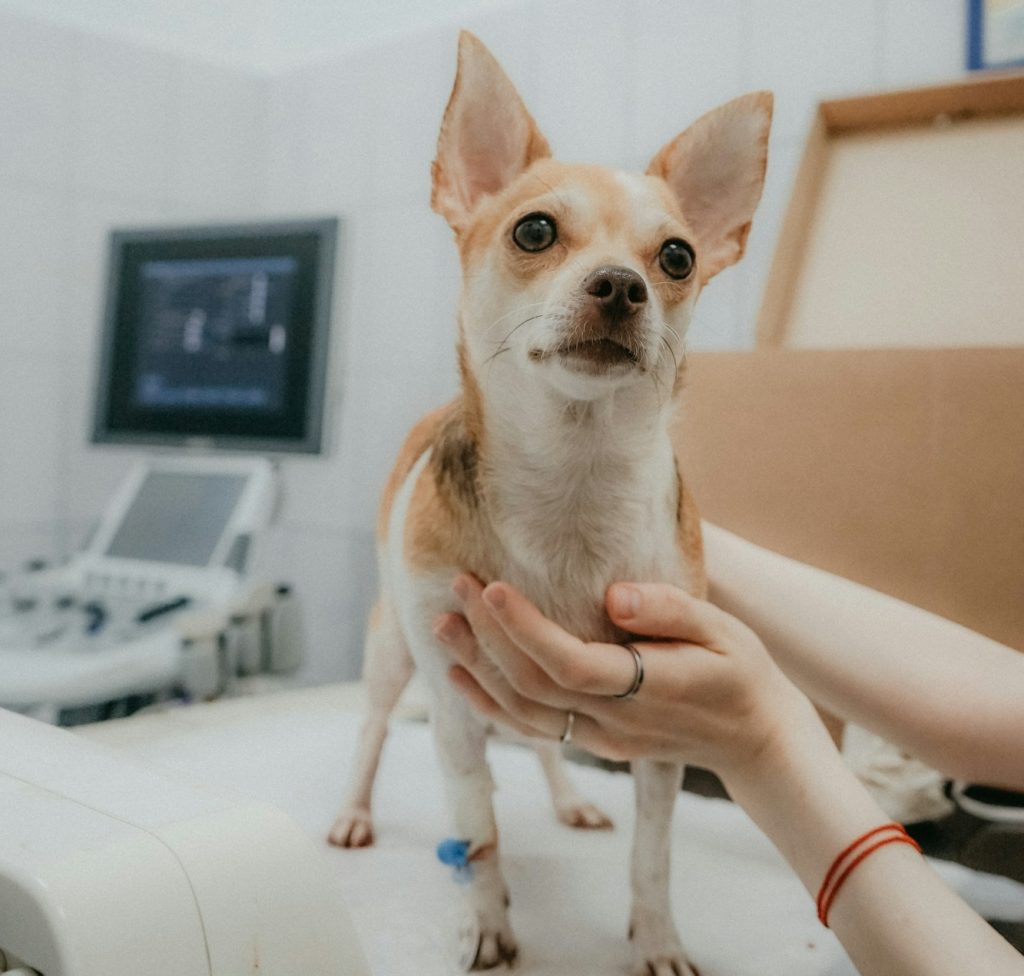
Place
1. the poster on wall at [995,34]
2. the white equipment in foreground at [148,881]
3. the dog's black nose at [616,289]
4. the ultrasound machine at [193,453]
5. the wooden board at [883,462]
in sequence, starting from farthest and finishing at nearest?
the ultrasound machine at [193,453] → the poster on wall at [995,34] → the wooden board at [883,462] → the dog's black nose at [616,289] → the white equipment in foreground at [148,881]

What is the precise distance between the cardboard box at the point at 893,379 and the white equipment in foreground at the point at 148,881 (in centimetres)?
44

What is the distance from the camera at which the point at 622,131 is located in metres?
1.05

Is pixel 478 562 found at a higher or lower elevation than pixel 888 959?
higher

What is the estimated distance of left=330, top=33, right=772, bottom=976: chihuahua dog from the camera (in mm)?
535

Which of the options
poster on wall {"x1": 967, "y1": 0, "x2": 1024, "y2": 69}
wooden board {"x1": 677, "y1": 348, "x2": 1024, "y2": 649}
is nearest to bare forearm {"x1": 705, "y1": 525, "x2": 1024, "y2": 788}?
wooden board {"x1": 677, "y1": 348, "x2": 1024, "y2": 649}

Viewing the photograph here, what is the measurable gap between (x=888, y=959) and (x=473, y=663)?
287 mm

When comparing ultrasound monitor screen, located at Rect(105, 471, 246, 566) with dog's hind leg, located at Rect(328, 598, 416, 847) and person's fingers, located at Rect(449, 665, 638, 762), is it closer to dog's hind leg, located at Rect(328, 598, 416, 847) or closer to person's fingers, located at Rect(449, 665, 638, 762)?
dog's hind leg, located at Rect(328, 598, 416, 847)

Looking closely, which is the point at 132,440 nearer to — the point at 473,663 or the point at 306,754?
the point at 306,754

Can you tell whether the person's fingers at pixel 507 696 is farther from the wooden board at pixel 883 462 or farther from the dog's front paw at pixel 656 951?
the wooden board at pixel 883 462

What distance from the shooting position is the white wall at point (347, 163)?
1.02m

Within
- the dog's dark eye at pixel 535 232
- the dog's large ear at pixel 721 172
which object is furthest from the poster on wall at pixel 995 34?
the dog's dark eye at pixel 535 232

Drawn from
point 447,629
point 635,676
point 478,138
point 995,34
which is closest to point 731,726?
point 635,676

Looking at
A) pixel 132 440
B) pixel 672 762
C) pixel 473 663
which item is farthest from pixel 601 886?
pixel 132 440

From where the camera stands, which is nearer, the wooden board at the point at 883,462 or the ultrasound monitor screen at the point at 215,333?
the wooden board at the point at 883,462
